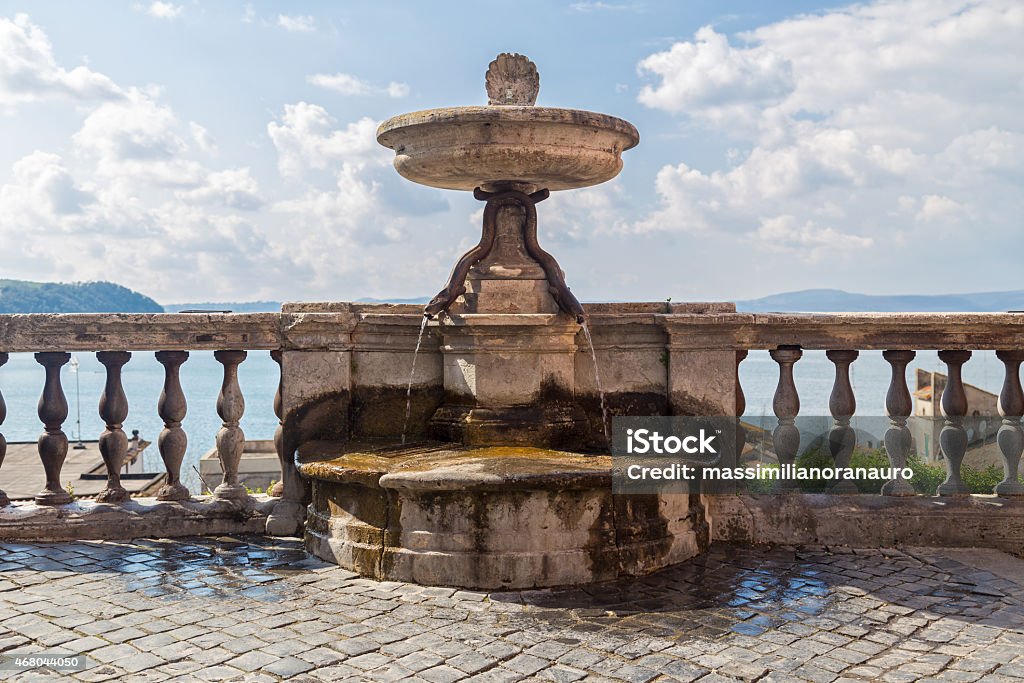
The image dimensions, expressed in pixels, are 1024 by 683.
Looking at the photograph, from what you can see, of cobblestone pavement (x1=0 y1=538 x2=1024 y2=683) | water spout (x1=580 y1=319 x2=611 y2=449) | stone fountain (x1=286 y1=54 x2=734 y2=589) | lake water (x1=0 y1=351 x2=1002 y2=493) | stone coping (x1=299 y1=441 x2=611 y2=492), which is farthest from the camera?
lake water (x1=0 y1=351 x2=1002 y2=493)

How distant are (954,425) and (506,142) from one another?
3228 millimetres

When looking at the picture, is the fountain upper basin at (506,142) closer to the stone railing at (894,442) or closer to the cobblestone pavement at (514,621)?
the stone railing at (894,442)

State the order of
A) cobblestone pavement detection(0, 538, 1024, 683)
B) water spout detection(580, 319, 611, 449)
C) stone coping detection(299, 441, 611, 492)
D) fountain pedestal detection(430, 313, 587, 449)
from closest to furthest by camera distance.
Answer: cobblestone pavement detection(0, 538, 1024, 683)
stone coping detection(299, 441, 611, 492)
fountain pedestal detection(430, 313, 587, 449)
water spout detection(580, 319, 611, 449)

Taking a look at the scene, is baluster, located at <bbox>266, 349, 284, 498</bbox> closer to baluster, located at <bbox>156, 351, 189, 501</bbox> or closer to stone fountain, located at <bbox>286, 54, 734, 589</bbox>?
stone fountain, located at <bbox>286, 54, 734, 589</bbox>

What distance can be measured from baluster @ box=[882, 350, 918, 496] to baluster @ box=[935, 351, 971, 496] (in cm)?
21

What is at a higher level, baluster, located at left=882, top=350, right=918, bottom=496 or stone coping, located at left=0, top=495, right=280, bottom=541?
baluster, located at left=882, top=350, right=918, bottom=496

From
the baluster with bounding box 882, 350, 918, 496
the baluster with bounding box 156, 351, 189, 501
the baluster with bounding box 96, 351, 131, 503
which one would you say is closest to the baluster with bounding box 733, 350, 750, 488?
the baluster with bounding box 882, 350, 918, 496

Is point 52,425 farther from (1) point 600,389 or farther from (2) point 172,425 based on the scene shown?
(1) point 600,389

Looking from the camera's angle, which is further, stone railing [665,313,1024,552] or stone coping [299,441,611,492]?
stone railing [665,313,1024,552]

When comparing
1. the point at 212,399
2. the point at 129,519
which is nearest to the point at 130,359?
the point at 129,519

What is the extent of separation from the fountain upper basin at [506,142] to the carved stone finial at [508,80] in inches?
29.1

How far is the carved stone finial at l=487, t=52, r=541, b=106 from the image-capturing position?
254 inches

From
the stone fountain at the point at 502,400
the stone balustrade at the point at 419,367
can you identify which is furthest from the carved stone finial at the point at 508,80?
the stone balustrade at the point at 419,367

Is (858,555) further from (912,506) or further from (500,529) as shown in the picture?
(500,529)
